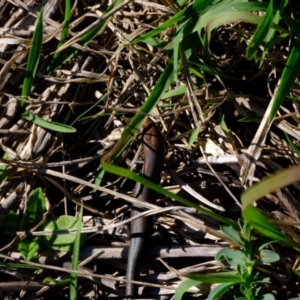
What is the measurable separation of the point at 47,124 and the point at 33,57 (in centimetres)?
35

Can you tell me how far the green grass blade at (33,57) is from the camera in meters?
3.19

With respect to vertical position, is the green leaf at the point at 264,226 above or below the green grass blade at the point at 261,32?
below

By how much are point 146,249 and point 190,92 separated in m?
0.87

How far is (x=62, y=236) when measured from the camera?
3221mm

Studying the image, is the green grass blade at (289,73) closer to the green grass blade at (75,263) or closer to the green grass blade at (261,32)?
the green grass blade at (261,32)

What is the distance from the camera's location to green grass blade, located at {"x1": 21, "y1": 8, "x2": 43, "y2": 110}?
319 cm

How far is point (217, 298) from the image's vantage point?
2.82 metres

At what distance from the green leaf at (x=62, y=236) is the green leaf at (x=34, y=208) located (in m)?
0.07

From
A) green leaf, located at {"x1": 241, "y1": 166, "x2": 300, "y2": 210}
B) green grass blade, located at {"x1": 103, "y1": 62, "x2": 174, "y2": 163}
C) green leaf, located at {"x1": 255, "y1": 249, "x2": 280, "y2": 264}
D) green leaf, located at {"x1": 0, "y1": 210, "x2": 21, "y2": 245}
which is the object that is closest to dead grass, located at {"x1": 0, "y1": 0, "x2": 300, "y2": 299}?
green leaf, located at {"x1": 0, "y1": 210, "x2": 21, "y2": 245}

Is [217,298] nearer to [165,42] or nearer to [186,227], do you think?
[186,227]

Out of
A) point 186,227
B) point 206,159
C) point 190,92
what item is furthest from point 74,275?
point 190,92

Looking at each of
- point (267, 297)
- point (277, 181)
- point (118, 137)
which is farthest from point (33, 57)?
point (277, 181)

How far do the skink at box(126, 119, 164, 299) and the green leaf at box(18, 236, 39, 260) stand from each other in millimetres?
491

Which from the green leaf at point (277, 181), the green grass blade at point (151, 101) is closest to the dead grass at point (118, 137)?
the green grass blade at point (151, 101)
